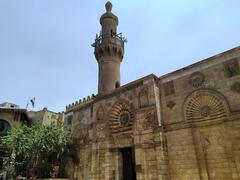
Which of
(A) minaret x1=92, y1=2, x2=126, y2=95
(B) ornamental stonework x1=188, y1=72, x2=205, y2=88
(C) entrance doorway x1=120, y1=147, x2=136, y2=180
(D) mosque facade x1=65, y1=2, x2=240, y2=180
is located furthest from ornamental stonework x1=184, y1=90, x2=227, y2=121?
(A) minaret x1=92, y1=2, x2=126, y2=95

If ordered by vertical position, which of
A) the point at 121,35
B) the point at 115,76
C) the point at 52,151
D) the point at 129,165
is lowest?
the point at 129,165

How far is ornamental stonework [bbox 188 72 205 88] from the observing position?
1022 centimetres

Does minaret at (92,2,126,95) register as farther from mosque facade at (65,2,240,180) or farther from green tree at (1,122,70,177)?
green tree at (1,122,70,177)

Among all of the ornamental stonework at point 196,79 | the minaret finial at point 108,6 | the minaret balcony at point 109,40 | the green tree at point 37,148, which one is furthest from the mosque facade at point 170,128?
the minaret finial at point 108,6

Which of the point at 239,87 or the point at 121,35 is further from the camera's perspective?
the point at 121,35

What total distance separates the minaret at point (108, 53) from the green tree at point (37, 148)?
17.4 ft

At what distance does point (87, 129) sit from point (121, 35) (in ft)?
34.3

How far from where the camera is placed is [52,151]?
14.5 meters

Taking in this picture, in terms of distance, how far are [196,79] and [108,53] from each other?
9.74 metres

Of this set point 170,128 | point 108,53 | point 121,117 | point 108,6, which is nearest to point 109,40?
point 108,53

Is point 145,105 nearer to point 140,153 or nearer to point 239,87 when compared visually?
point 140,153

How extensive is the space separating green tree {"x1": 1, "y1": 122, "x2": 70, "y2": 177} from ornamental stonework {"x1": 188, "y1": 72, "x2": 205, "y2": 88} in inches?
419

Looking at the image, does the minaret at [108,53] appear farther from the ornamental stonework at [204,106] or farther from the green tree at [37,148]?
the ornamental stonework at [204,106]

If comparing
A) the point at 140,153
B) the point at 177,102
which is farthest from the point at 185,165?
the point at 177,102
